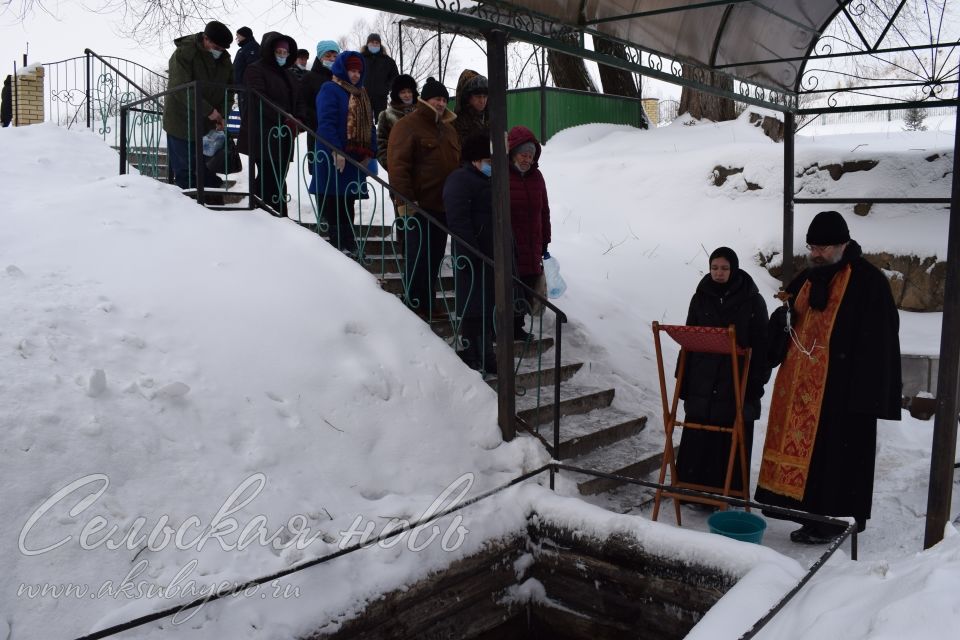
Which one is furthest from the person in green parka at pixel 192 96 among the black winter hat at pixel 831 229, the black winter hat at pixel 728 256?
the black winter hat at pixel 831 229

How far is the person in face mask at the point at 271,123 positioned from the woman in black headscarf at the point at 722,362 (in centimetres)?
313

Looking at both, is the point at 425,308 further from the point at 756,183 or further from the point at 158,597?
the point at 756,183

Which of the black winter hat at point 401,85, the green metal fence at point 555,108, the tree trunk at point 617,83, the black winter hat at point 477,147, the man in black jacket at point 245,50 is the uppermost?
the tree trunk at point 617,83

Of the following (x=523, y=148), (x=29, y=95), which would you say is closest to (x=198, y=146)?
(x=523, y=148)

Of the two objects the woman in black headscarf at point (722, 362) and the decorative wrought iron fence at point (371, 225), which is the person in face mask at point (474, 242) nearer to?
the decorative wrought iron fence at point (371, 225)

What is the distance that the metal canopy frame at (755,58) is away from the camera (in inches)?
172

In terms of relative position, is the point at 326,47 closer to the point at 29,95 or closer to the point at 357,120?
the point at 357,120

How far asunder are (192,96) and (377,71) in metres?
2.73

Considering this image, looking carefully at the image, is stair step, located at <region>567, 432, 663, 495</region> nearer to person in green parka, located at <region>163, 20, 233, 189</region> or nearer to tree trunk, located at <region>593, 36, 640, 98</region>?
person in green parka, located at <region>163, 20, 233, 189</region>

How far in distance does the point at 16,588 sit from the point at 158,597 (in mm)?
455

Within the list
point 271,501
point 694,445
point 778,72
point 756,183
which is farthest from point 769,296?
point 271,501

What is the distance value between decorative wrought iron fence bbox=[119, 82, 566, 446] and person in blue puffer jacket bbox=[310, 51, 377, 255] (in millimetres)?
15

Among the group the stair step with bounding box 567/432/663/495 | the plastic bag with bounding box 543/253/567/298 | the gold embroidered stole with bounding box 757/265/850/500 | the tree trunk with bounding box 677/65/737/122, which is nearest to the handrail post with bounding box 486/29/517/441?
the stair step with bounding box 567/432/663/495

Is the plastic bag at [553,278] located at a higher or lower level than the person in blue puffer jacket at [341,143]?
lower
